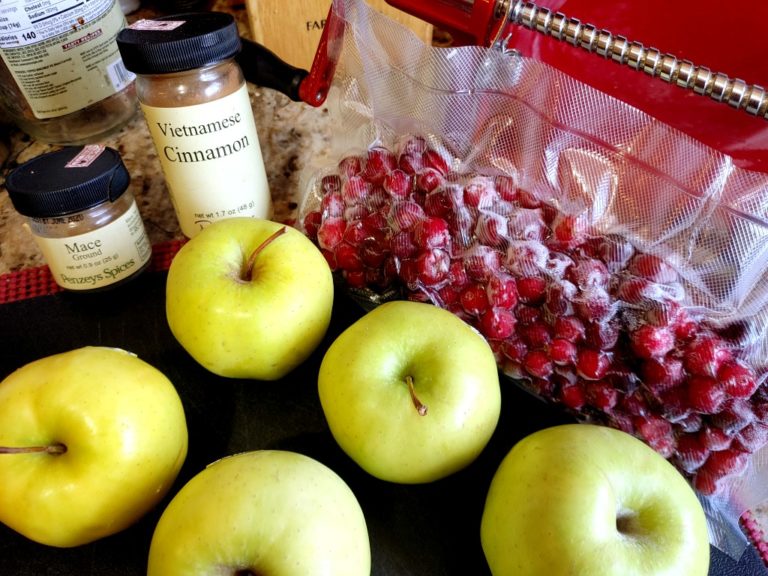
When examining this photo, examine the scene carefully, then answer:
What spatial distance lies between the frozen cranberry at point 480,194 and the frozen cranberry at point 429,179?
0.03m

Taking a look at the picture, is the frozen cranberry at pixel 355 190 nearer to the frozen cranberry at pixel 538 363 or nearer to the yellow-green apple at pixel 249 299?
the yellow-green apple at pixel 249 299

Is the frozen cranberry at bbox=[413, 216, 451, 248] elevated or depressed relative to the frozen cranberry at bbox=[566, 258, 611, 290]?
depressed

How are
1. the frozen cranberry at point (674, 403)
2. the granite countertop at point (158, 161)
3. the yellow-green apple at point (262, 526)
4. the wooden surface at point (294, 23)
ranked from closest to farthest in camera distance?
the yellow-green apple at point (262, 526) < the frozen cranberry at point (674, 403) < the granite countertop at point (158, 161) < the wooden surface at point (294, 23)

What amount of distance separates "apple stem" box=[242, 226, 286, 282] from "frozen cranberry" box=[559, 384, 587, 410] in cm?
28

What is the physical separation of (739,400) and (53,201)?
597 mm

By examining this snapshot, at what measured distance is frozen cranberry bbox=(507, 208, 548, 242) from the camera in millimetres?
506

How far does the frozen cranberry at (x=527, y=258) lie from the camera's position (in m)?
0.49

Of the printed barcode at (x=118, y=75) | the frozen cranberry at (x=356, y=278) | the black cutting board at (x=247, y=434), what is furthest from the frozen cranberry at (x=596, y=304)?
the printed barcode at (x=118, y=75)

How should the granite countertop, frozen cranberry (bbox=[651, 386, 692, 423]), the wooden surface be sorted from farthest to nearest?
the wooden surface
the granite countertop
frozen cranberry (bbox=[651, 386, 692, 423])

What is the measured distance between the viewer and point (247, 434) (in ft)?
1.70

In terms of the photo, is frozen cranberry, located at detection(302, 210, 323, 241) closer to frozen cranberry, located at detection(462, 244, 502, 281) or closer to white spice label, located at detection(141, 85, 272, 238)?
white spice label, located at detection(141, 85, 272, 238)

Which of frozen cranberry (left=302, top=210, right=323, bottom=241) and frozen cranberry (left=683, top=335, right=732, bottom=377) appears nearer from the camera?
frozen cranberry (left=683, top=335, right=732, bottom=377)

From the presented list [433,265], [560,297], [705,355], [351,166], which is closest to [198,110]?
[351,166]

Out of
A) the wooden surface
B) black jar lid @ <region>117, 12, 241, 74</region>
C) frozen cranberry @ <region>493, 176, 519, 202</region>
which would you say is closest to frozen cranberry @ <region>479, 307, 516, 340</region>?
frozen cranberry @ <region>493, 176, 519, 202</region>
